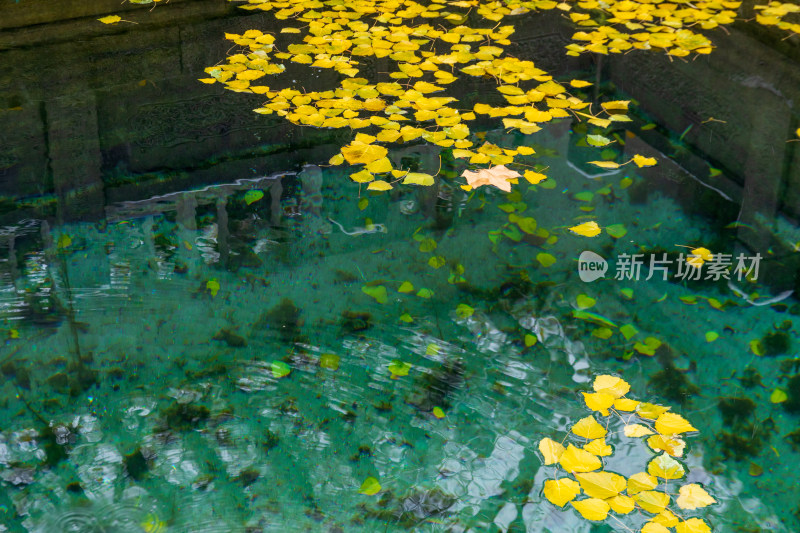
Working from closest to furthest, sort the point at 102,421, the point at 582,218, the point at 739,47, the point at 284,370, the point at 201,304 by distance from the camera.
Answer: the point at 102,421 → the point at 284,370 → the point at 201,304 → the point at 582,218 → the point at 739,47

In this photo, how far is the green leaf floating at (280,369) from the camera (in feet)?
5.94

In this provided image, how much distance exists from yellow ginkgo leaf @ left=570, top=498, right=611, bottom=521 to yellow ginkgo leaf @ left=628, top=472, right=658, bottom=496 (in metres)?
0.08

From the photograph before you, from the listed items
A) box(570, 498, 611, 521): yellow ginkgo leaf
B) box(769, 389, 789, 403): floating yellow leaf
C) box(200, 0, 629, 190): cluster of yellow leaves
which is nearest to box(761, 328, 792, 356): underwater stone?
box(769, 389, 789, 403): floating yellow leaf

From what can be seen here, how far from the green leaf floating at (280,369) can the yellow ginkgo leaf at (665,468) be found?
35.1 inches

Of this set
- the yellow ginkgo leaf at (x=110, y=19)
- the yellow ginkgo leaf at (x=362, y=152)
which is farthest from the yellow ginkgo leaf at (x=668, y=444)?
the yellow ginkgo leaf at (x=110, y=19)

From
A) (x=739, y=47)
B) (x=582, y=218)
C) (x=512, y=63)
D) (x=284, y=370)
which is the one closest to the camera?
(x=284, y=370)

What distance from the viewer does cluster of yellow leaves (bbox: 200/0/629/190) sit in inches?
102

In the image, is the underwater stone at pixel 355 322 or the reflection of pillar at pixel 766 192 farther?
the reflection of pillar at pixel 766 192

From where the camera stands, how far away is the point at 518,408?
1712 mm

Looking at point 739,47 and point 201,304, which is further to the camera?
point 739,47

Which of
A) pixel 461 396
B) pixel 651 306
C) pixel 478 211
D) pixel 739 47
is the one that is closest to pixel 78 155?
pixel 478 211

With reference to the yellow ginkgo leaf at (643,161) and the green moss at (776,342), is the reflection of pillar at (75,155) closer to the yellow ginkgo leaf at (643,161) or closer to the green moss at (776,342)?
the yellow ginkgo leaf at (643,161)

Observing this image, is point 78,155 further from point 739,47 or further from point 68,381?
point 739,47

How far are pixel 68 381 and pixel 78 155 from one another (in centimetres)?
109
